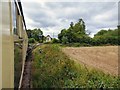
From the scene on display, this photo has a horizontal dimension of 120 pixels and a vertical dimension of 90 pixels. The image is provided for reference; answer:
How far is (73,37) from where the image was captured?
126 ft

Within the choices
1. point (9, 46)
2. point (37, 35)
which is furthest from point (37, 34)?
point (9, 46)

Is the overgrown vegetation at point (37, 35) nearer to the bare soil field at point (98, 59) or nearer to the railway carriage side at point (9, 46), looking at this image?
the bare soil field at point (98, 59)

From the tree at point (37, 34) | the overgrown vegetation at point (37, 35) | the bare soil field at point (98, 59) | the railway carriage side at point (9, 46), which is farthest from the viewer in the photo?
the tree at point (37, 34)

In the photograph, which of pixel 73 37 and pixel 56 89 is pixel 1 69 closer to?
pixel 56 89

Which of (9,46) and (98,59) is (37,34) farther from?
(9,46)

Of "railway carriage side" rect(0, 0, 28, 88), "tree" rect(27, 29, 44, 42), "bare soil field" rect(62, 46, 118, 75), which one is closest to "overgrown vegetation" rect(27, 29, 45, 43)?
"tree" rect(27, 29, 44, 42)

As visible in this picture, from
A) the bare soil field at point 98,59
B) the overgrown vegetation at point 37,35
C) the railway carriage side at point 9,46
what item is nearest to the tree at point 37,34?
the overgrown vegetation at point 37,35

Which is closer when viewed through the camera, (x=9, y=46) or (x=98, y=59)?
(x=9, y=46)

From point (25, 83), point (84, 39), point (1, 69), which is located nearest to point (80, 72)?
point (25, 83)

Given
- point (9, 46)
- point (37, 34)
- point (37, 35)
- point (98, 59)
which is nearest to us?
point (9, 46)

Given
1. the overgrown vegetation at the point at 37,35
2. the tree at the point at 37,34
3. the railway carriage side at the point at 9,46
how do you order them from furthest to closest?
the tree at the point at 37,34 < the overgrown vegetation at the point at 37,35 < the railway carriage side at the point at 9,46

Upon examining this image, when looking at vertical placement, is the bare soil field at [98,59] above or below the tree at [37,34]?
below

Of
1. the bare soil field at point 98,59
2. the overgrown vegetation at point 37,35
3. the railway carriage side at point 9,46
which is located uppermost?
the overgrown vegetation at point 37,35

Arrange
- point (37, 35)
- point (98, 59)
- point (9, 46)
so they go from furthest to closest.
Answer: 1. point (37, 35)
2. point (98, 59)
3. point (9, 46)
